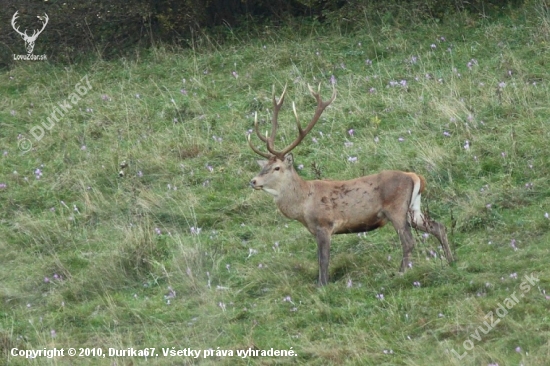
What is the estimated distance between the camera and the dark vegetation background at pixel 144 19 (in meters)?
15.1

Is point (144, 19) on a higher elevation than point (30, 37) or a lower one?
higher

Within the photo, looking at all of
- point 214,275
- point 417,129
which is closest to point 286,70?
point 417,129

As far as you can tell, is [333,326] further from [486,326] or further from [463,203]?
[463,203]

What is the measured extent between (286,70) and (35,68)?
3771mm

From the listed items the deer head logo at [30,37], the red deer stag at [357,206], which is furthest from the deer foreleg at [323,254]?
the deer head logo at [30,37]

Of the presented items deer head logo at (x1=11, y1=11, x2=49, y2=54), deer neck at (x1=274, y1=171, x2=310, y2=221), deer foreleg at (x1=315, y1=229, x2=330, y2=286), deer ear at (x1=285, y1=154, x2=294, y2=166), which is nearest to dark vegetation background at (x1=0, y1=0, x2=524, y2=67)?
deer head logo at (x1=11, y1=11, x2=49, y2=54)

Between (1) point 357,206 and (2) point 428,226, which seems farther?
(1) point 357,206

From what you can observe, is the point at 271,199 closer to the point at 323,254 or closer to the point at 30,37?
the point at 323,254

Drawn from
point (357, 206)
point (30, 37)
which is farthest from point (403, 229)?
point (30, 37)

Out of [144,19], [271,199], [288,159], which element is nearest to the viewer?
[288,159]

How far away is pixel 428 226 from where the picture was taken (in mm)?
8656

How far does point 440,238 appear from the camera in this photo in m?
8.69

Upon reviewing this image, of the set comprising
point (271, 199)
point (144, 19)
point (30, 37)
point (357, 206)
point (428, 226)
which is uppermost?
point (144, 19)

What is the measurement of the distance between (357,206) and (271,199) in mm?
1666
